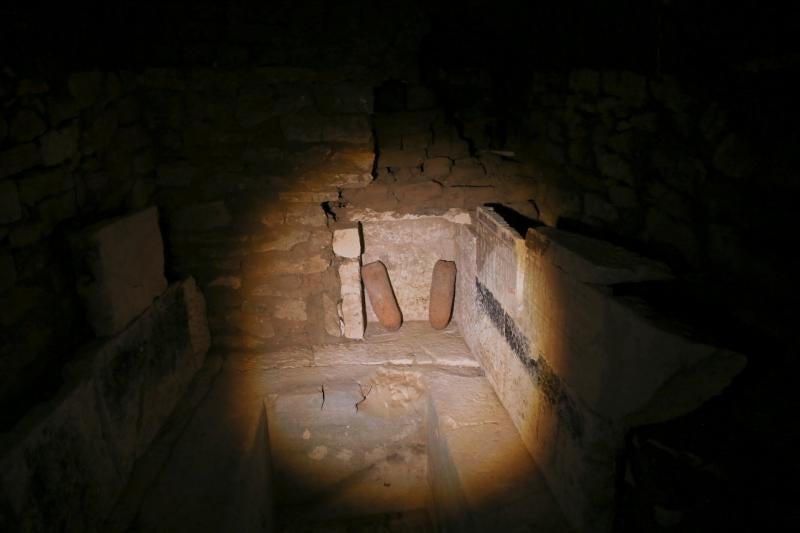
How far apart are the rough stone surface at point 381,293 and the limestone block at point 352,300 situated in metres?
0.08

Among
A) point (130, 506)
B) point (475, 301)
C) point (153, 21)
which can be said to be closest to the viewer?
point (130, 506)

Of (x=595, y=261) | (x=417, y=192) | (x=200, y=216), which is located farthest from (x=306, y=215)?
(x=595, y=261)

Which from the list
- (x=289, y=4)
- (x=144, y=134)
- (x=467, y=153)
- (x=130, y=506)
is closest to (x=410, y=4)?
(x=289, y=4)

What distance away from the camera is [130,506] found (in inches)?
91.0

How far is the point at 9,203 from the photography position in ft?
6.46

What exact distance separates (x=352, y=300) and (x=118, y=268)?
1.54 meters

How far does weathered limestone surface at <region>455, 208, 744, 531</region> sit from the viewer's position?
1604mm

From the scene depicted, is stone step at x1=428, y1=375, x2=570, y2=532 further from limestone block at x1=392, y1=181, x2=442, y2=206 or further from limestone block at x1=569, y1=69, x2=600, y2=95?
limestone block at x1=569, y1=69, x2=600, y2=95

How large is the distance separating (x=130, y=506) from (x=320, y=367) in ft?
4.56

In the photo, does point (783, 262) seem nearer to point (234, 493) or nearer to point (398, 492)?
point (234, 493)

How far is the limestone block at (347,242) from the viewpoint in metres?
3.43

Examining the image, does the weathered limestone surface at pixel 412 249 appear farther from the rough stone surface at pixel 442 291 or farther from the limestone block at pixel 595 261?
the limestone block at pixel 595 261

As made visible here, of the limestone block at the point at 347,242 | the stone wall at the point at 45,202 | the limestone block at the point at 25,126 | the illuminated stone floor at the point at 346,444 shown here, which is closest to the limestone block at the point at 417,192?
the limestone block at the point at 347,242

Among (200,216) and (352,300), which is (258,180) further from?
(352,300)
